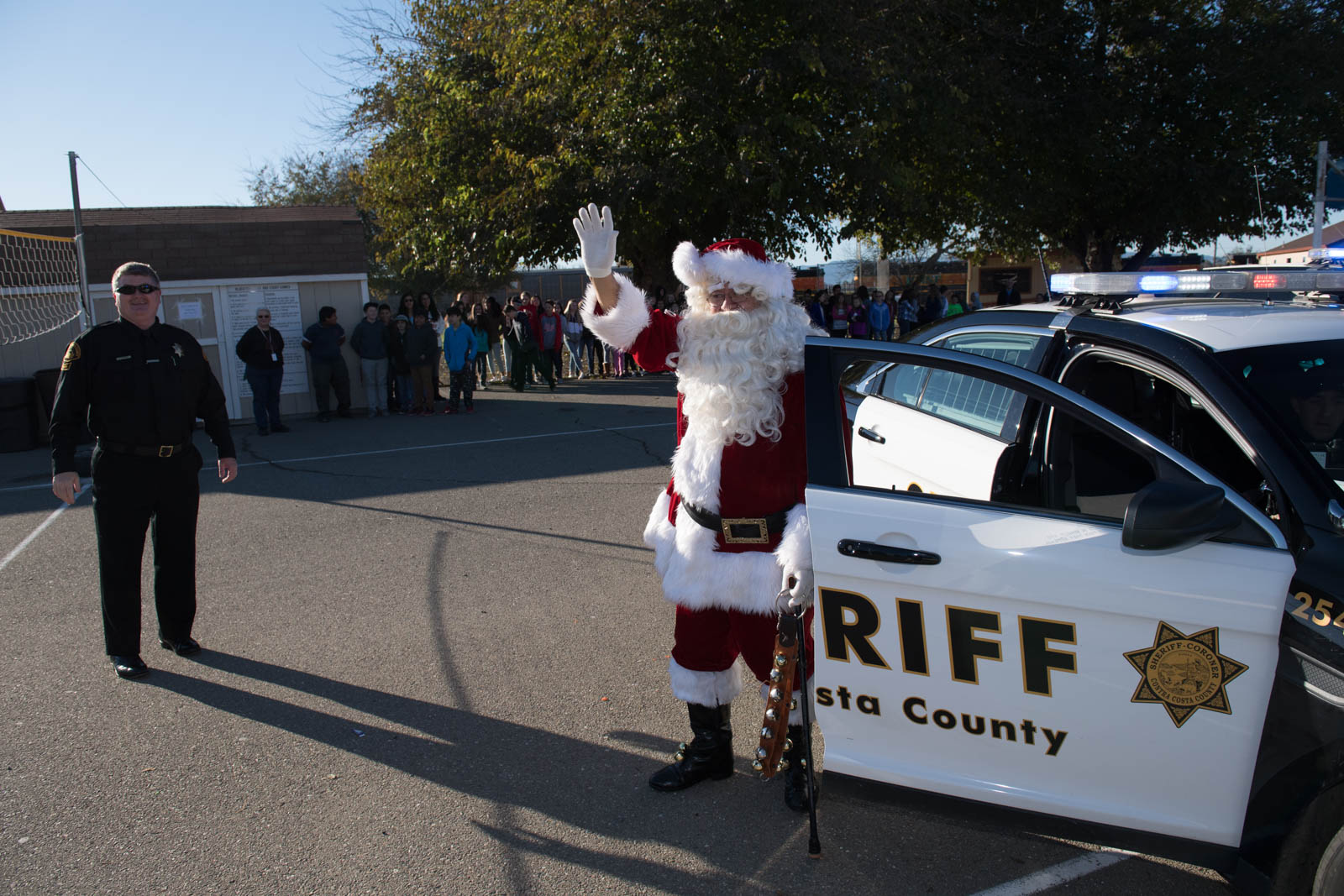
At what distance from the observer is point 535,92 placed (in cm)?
1507

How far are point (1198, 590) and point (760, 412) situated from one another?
1.31m

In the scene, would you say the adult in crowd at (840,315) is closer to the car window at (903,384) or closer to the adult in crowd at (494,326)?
the adult in crowd at (494,326)

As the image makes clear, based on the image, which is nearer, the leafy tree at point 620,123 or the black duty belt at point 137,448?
the black duty belt at point 137,448

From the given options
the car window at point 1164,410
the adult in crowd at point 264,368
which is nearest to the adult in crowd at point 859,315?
the adult in crowd at point 264,368

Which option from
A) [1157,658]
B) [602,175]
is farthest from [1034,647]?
[602,175]

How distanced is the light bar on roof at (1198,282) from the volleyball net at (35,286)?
39.0ft

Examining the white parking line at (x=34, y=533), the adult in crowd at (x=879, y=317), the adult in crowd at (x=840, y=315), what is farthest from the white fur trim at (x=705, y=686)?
the adult in crowd at (x=879, y=317)

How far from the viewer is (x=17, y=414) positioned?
11227 mm

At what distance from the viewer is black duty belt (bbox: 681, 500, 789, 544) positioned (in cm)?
298

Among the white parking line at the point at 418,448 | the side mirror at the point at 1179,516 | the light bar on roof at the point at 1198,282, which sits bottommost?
the white parking line at the point at 418,448

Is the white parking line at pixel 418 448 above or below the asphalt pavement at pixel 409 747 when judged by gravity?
above

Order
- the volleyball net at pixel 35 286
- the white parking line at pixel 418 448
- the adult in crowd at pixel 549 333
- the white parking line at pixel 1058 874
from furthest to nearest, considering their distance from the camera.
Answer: the adult in crowd at pixel 549 333, the volleyball net at pixel 35 286, the white parking line at pixel 418 448, the white parking line at pixel 1058 874

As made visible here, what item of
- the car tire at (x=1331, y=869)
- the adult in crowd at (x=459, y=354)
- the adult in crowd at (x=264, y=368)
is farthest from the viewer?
the adult in crowd at (x=459, y=354)

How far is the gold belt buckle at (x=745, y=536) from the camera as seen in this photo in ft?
9.77
